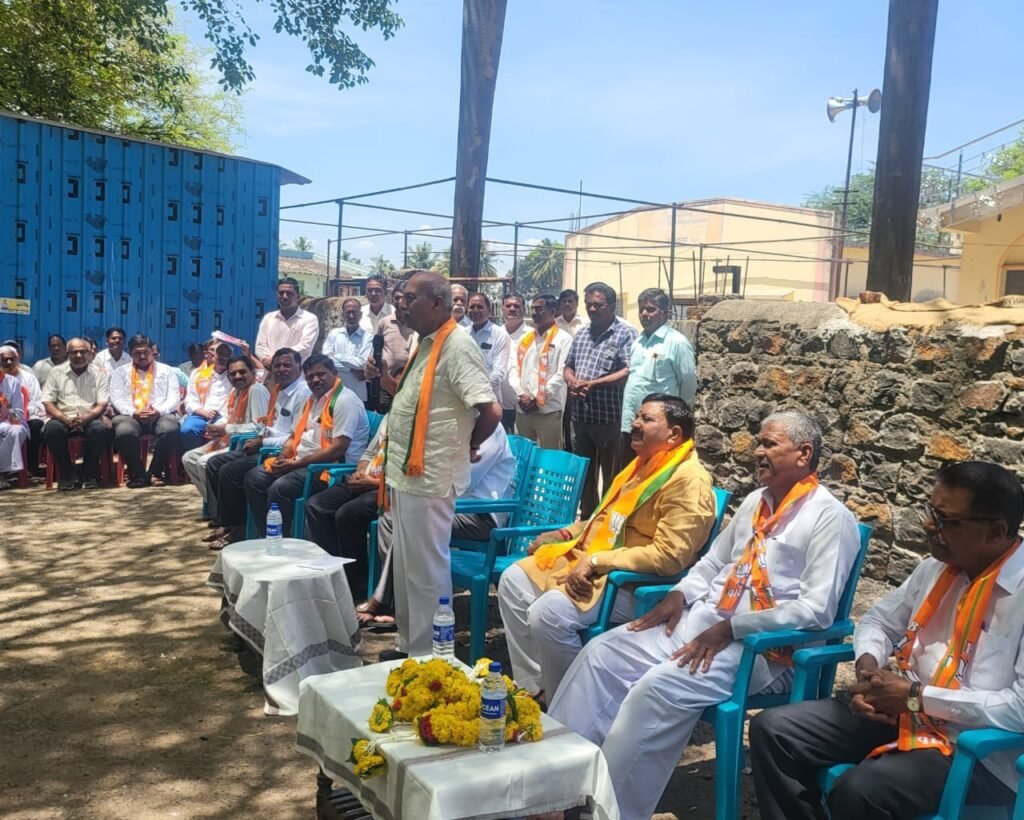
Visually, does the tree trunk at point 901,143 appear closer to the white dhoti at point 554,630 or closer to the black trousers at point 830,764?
the white dhoti at point 554,630

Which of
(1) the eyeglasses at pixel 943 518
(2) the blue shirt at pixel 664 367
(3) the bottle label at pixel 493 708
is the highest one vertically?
(2) the blue shirt at pixel 664 367

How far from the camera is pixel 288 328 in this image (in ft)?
31.7

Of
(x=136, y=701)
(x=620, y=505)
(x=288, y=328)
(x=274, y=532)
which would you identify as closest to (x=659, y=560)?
(x=620, y=505)

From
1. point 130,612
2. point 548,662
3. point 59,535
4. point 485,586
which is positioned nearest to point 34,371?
point 59,535

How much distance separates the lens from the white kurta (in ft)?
10.4

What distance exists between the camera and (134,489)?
9258 millimetres

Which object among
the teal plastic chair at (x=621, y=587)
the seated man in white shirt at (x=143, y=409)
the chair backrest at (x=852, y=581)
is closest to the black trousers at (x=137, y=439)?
the seated man in white shirt at (x=143, y=409)

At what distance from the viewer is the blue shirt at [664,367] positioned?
6652 mm

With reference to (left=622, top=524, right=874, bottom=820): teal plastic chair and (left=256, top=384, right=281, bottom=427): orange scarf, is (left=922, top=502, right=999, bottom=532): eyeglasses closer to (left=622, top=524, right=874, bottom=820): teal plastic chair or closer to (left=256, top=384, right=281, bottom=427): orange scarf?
(left=622, top=524, right=874, bottom=820): teal plastic chair

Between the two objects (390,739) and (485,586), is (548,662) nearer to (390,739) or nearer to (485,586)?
(485,586)

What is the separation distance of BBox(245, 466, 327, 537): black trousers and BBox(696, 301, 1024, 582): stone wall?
2.85 metres

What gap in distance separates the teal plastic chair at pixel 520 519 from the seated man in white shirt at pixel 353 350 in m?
4.53

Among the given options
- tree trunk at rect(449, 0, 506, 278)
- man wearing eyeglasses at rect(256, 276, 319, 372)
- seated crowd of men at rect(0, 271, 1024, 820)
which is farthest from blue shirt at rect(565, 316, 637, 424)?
man wearing eyeglasses at rect(256, 276, 319, 372)

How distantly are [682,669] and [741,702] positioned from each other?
0.22m
